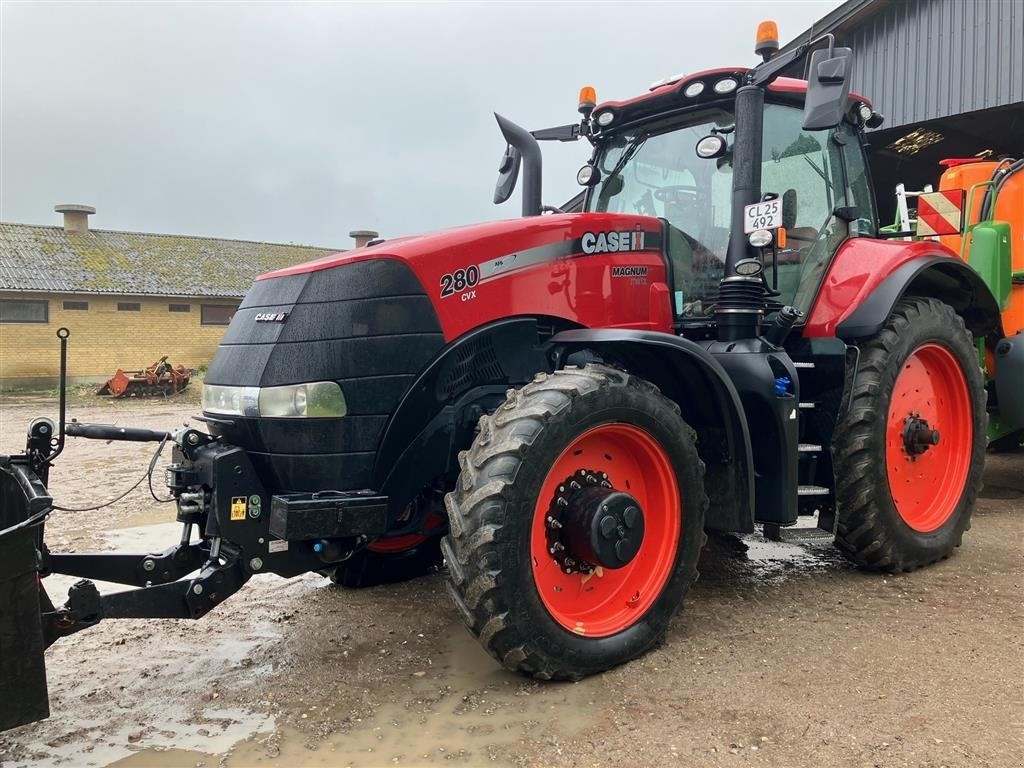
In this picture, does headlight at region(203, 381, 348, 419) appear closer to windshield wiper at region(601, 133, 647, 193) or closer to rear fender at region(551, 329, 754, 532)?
rear fender at region(551, 329, 754, 532)

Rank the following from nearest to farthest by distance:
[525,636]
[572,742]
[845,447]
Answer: [572,742], [525,636], [845,447]

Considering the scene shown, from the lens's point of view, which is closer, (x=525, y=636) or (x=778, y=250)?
(x=525, y=636)

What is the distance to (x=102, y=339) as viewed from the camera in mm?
23766

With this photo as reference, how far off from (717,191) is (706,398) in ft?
4.15

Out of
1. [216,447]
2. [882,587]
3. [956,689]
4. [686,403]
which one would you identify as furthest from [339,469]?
[882,587]

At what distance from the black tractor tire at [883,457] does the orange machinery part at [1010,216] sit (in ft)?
5.31

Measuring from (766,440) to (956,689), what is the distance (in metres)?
1.26

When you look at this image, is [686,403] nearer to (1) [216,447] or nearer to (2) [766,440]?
(2) [766,440]

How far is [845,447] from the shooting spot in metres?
4.16

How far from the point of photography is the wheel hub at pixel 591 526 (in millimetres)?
3172

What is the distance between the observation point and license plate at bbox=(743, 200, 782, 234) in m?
3.74

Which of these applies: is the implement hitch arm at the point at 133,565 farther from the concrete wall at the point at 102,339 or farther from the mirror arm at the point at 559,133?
the concrete wall at the point at 102,339

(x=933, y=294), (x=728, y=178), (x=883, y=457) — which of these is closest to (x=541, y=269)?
(x=728, y=178)

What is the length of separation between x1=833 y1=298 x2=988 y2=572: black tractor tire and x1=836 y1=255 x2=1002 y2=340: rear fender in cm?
15
